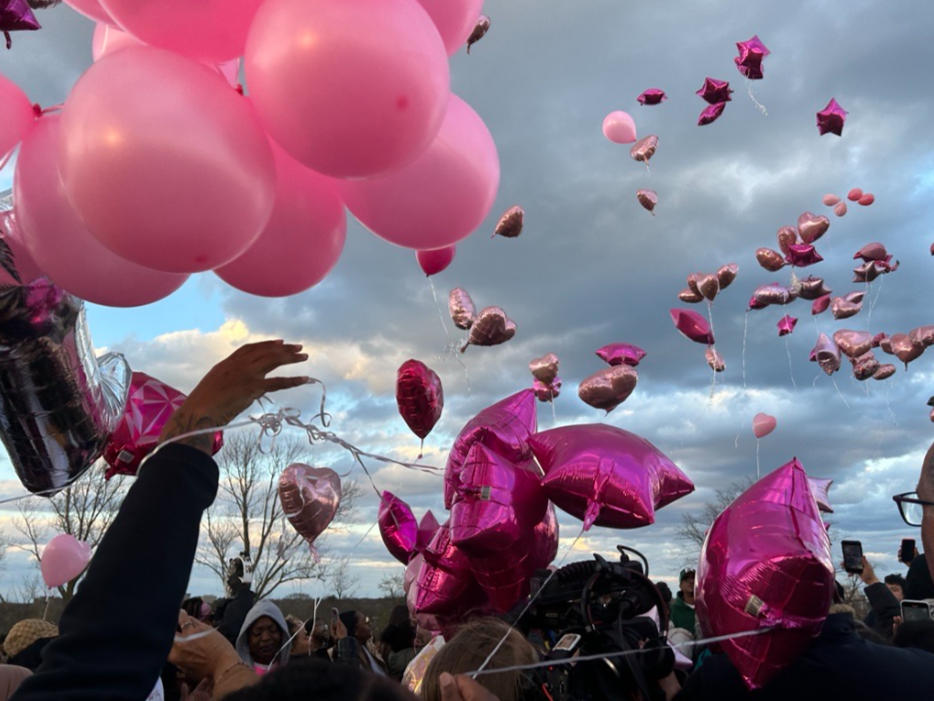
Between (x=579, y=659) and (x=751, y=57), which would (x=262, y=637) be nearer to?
(x=579, y=659)

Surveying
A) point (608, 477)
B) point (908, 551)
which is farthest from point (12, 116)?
point (908, 551)

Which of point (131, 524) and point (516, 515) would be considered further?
point (516, 515)

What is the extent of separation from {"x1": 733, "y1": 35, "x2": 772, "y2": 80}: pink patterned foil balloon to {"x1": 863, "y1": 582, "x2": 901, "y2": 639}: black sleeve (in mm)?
4736

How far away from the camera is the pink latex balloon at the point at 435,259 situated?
10.0 feet

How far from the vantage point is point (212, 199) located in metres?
1.49

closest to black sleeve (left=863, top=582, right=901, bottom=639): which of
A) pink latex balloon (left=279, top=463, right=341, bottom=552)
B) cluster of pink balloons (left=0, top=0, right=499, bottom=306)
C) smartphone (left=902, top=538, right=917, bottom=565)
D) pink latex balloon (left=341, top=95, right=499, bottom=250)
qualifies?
smartphone (left=902, top=538, right=917, bottom=565)

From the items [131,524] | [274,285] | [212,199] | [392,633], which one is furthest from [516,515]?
[392,633]

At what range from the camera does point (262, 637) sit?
3.93 m

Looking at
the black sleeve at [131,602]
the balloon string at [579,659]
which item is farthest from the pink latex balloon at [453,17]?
the balloon string at [579,659]

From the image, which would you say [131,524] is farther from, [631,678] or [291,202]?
[631,678]

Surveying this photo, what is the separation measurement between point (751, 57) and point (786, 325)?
3.01m

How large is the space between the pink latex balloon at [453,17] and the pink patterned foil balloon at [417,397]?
2831 millimetres

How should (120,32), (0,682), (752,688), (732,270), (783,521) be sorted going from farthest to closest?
(732,270) → (0,682) → (783,521) → (752,688) → (120,32)

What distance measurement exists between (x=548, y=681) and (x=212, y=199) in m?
1.43
